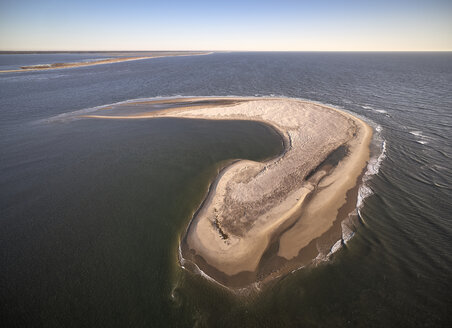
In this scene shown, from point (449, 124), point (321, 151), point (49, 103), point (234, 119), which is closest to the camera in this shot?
point (321, 151)

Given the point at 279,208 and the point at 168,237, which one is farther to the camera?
the point at 279,208

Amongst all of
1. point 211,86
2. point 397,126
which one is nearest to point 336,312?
point 397,126

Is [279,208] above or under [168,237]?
above

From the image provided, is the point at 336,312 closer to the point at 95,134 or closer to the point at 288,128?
the point at 288,128

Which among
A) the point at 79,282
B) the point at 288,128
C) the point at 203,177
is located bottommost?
the point at 79,282

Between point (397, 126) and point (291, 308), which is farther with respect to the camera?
point (397, 126)

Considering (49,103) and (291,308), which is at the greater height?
(49,103)
